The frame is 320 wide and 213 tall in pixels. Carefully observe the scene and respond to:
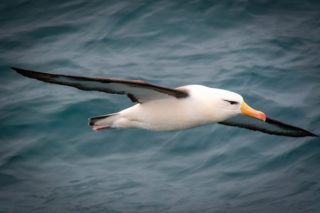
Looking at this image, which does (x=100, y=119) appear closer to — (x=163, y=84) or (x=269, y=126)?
(x=269, y=126)

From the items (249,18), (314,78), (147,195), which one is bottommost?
(147,195)

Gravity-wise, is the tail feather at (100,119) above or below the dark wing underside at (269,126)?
above

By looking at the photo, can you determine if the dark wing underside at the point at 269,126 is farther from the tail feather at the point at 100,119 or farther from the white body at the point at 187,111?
the tail feather at the point at 100,119

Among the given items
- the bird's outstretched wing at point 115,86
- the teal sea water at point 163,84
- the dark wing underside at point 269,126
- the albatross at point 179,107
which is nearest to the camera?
the bird's outstretched wing at point 115,86

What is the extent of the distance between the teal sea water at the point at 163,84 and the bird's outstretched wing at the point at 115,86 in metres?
2.18

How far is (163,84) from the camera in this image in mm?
12641

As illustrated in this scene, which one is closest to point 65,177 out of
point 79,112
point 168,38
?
point 79,112

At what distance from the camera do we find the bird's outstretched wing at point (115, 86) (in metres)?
7.62

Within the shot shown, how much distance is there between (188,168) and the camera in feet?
34.9

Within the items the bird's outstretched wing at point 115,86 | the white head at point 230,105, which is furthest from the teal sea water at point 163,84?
the bird's outstretched wing at point 115,86

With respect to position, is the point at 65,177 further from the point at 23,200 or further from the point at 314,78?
the point at 314,78

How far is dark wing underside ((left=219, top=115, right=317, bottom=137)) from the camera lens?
381 inches

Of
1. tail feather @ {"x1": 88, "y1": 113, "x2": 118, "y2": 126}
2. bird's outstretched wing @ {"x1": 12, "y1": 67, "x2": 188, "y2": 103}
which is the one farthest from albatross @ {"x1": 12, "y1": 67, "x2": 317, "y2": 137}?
tail feather @ {"x1": 88, "y1": 113, "x2": 118, "y2": 126}

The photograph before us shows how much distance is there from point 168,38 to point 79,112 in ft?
11.0
